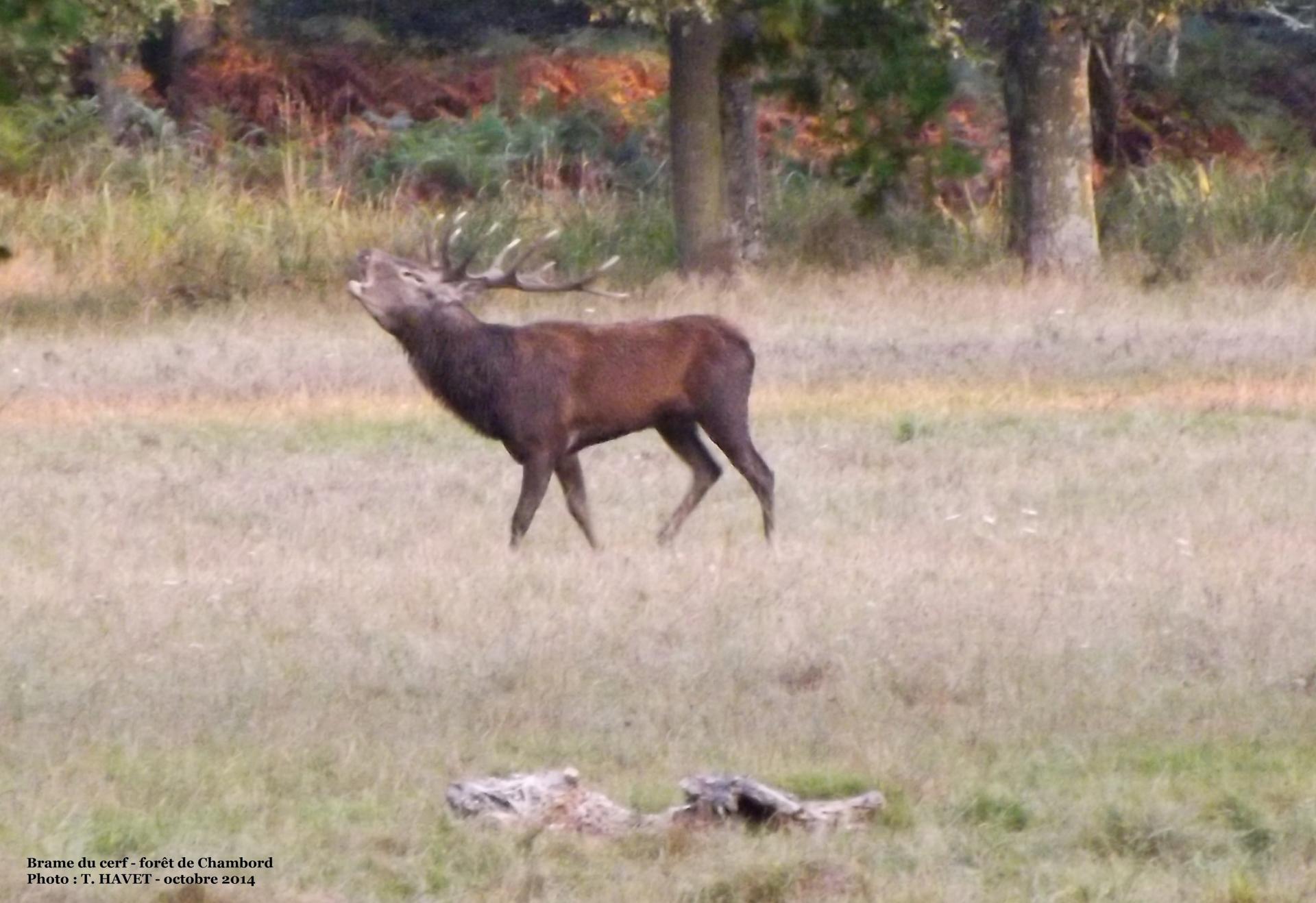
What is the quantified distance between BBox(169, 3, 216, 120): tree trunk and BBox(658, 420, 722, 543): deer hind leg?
71.8ft

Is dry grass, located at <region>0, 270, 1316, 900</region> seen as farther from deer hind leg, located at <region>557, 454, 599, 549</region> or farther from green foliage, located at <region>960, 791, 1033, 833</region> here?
deer hind leg, located at <region>557, 454, 599, 549</region>

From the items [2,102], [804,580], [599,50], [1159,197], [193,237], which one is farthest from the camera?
[599,50]

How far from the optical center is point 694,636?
9227mm

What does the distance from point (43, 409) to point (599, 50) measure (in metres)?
19.8

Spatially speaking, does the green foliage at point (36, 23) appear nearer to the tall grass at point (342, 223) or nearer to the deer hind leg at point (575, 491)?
the deer hind leg at point (575, 491)

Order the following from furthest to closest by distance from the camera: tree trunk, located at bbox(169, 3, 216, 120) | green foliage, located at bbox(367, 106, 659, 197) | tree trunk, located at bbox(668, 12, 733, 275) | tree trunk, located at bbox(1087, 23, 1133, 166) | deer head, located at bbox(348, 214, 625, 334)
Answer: tree trunk, located at bbox(169, 3, 216, 120) < green foliage, located at bbox(367, 106, 659, 197) < tree trunk, located at bbox(1087, 23, 1133, 166) < tree trunk, located at bbox(668, 12, 733, 275) < deer head, located at bbox(348, 214, 625, 334)

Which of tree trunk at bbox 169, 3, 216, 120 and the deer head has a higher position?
the deer head

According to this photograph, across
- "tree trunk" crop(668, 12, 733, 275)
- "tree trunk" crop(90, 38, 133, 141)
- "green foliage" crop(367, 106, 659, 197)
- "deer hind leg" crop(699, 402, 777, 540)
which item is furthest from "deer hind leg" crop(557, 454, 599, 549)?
"tree trunk" crop(90, 38, 133, 141)

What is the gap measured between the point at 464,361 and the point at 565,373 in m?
0.45

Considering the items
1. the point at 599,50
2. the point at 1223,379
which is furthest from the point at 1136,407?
the point at 599,50

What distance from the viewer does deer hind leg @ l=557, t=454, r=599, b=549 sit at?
38.0 feet

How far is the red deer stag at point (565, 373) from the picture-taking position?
11.7m

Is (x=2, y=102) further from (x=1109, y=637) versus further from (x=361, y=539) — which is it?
(x=1109, y=637)

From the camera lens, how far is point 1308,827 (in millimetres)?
6605
